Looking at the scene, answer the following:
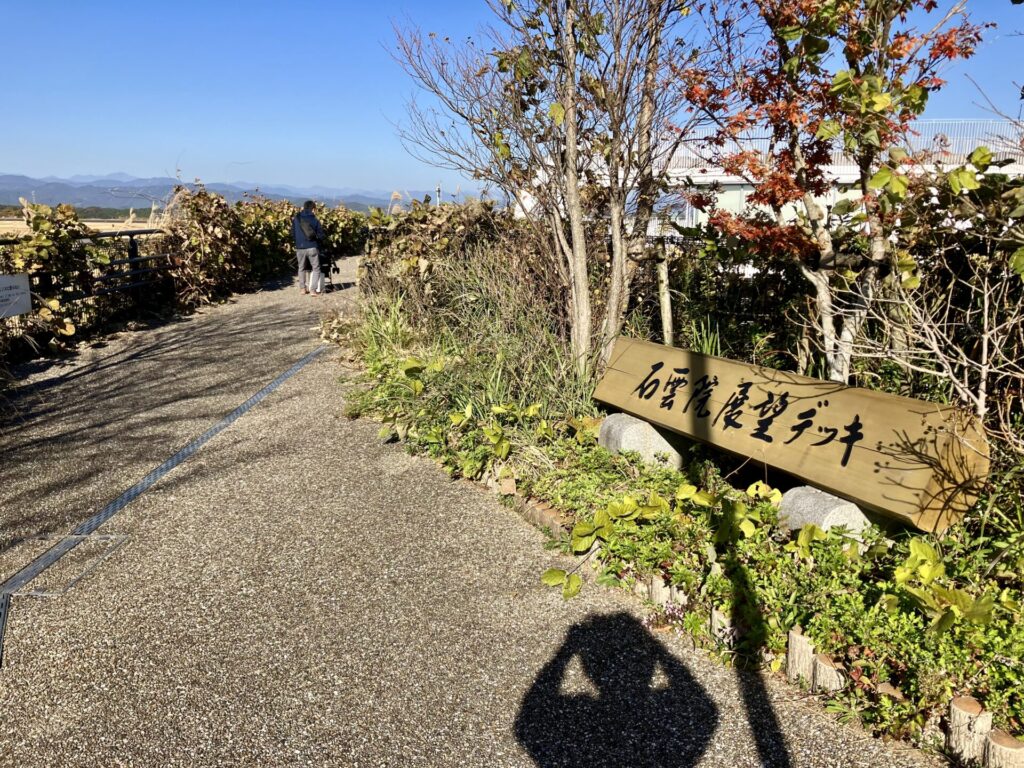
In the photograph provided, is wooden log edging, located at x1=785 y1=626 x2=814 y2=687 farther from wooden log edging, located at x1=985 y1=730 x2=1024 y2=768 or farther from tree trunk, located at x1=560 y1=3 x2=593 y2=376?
tree trunk, located at x1=560 y1=3 x2=593 y2=376

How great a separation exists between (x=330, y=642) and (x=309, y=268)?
11.1 meters

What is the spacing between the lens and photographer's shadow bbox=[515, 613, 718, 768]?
2.51m

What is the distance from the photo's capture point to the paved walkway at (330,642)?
101 inches

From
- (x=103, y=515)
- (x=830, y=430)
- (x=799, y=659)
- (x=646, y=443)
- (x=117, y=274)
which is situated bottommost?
(x=103, y=515)

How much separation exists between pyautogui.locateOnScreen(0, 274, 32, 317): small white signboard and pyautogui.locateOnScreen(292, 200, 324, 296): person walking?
4.63m

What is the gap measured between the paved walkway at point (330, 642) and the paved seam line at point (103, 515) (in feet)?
0.24

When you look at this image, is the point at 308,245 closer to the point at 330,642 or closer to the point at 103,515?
the point at 103,515

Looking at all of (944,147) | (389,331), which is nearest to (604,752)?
(944,147)

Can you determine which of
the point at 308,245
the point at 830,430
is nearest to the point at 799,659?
the point at 830,430

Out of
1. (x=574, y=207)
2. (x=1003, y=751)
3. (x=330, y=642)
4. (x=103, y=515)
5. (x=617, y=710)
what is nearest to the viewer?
(x=1003, y=751)

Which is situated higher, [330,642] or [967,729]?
[967,729]

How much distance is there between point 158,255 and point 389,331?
623 centimetres

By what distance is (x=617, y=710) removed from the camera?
8.88 feet

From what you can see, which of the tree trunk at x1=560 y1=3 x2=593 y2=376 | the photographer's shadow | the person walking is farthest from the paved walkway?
the person walking
